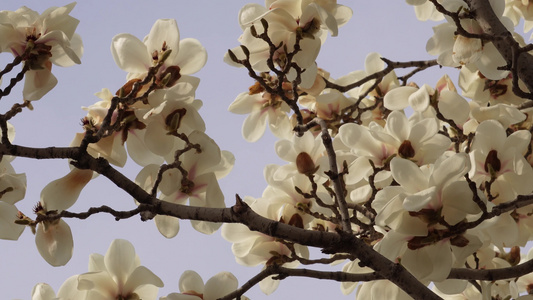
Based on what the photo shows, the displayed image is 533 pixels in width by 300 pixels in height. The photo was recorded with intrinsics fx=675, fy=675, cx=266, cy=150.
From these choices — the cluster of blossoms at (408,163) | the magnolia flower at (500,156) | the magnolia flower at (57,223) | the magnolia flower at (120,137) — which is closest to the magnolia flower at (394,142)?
the cluster of blossoms at (408,163)

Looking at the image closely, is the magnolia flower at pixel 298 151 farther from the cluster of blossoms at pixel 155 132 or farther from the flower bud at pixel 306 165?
the cluster of blossoms at pixel 155 132

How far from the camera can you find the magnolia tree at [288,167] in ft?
Result: 5.91

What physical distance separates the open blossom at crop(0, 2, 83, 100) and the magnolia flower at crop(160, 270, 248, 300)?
0.79 metres

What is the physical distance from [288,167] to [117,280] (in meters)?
0.78

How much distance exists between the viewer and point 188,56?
2.29m

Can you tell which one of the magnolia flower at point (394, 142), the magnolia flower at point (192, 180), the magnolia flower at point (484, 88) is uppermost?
the magnolia flower at point (484, 88)

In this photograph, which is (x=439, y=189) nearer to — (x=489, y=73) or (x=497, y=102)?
(x=489, y=73)

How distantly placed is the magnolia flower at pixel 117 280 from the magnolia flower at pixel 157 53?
59 cm

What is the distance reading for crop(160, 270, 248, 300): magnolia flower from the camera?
7.63 feet

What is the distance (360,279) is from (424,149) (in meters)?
0.53

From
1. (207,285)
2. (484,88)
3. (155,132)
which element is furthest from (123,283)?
(484,88)

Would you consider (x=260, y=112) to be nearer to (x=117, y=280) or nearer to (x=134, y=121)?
(x=134, y=121)

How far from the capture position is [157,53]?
225 centimetres

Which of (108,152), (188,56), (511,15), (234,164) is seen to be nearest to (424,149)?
(234,164)
